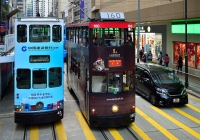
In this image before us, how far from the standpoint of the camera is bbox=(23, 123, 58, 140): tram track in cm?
987

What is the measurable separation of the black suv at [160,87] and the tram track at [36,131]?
5750mm

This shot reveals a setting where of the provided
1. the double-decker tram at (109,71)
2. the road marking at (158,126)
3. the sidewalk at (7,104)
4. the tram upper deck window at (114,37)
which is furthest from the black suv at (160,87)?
the sidewalk at (7,104)

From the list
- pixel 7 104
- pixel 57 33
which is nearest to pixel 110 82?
pixel 57 33

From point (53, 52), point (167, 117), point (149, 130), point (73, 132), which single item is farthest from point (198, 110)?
point (53, 52)

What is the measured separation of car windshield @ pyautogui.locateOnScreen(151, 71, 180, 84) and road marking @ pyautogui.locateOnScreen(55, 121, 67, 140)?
5.93 meters

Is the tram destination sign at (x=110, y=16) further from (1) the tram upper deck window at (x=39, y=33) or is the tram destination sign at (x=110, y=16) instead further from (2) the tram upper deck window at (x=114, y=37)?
(1) the tram upper deck window at (x=39, y=33)

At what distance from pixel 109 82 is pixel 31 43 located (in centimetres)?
336

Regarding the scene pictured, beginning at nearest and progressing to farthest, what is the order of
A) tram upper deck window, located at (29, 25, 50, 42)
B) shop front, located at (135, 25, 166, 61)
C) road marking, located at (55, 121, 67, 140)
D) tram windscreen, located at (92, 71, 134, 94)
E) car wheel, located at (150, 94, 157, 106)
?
road marking, located at (55, 121, 67, 140)
tram windscreen, located at (92, 71, 134, 94)
tram upper deck window, located at (29, 25, 50, 42)
car wheel, located at (150, 94, 157, 106)
shop front, located at (135, 25, 166, 61)

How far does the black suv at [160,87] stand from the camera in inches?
533

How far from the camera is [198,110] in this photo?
1355 centimetres

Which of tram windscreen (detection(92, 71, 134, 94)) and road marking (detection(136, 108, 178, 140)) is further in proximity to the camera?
tram windscreen (detection(92, 71, 134, 94))

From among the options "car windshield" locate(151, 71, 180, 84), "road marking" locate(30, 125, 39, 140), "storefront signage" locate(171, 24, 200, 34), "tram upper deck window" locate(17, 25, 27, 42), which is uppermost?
"storefront signage" locate(171, 24, 200, 34)

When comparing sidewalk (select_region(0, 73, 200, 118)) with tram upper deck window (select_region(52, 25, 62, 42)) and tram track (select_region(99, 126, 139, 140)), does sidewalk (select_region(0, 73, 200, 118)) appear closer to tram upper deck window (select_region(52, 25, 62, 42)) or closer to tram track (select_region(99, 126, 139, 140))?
tram upper deck window (select_region(52, 25, 62, 42))

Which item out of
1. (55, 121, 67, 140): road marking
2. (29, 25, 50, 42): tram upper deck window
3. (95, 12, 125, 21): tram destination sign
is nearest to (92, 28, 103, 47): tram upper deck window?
(95, 12, 125, 21): tram destination sign
